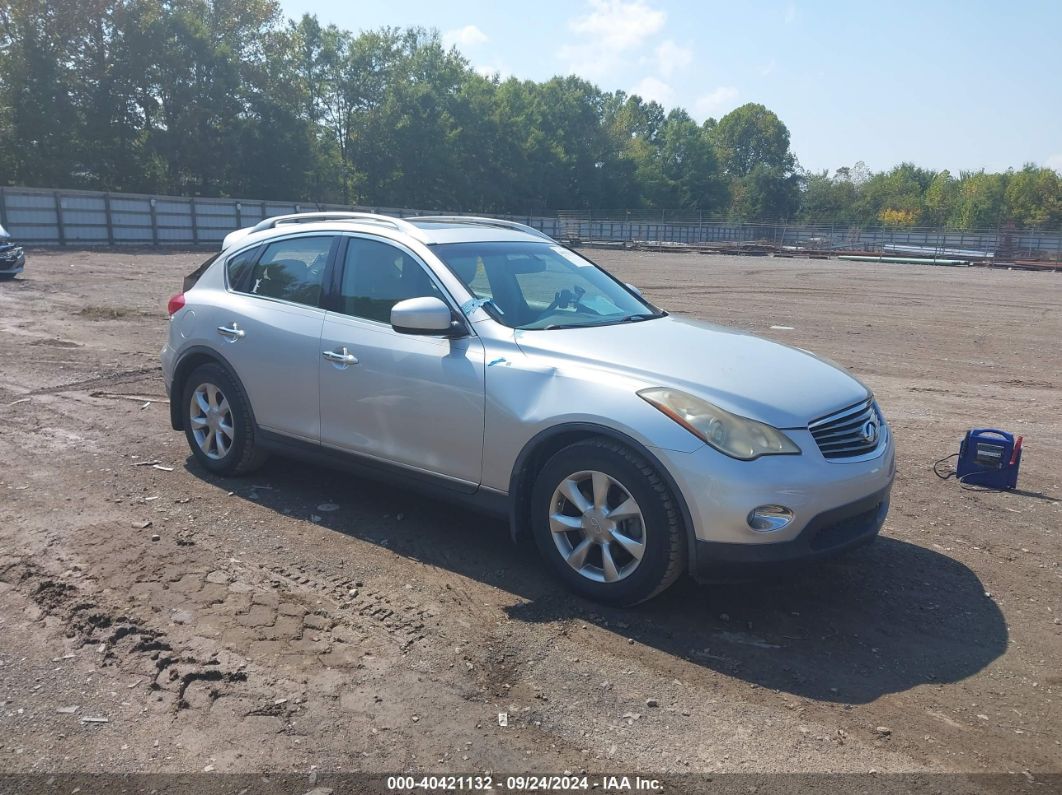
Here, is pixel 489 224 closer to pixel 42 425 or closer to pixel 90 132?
pixel 42 425

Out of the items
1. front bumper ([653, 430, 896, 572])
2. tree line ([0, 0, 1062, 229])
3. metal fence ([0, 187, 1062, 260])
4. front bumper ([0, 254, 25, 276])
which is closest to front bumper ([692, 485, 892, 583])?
front bumper ([653, 430, 896, 572])

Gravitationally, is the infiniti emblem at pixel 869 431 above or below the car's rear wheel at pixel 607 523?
above

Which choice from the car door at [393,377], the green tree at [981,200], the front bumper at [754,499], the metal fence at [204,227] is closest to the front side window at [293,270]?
the car door at [393,377]

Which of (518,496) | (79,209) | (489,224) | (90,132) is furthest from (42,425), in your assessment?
(90,132)

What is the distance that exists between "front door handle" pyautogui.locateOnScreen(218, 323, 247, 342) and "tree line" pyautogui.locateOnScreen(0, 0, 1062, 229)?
51.1 meters

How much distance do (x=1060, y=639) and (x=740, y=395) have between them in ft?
6.14

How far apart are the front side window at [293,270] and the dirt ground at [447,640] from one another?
A: 1314mm

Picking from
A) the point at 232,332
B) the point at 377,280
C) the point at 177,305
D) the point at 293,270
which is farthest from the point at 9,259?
the point at 377,280

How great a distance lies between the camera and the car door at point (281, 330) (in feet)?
17.9

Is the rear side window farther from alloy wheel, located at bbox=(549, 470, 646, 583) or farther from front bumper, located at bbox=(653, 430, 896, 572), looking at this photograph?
front bumper, located at bbox=(653, 430, 896, 572)

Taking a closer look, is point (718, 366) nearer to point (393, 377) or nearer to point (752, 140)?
point (393, 377)

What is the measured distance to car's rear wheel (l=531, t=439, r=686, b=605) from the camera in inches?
159

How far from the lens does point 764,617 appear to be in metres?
4.30

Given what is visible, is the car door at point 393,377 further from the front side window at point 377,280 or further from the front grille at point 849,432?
the front grille at point 849,432
